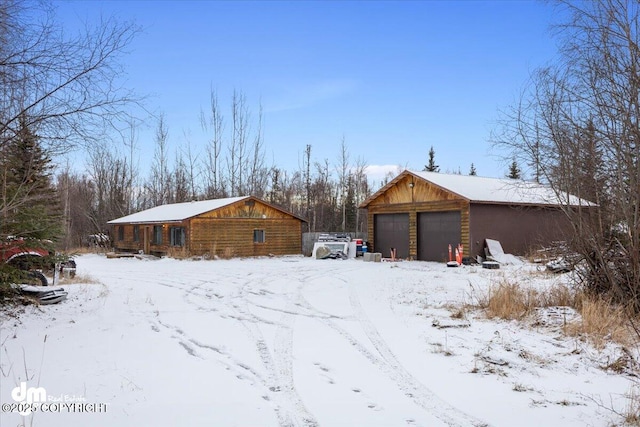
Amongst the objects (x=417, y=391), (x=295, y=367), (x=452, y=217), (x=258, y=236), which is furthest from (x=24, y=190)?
(x=258, y=236)

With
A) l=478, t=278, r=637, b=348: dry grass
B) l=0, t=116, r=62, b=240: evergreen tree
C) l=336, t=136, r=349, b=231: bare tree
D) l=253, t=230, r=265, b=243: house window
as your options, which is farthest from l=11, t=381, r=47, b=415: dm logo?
l=336, t=136, r=349, b=231: bare tree

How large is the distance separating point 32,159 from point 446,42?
12243 mm

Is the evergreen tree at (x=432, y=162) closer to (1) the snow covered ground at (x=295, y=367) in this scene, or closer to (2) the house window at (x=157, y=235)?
(2) the house window at (x=157, y=235)

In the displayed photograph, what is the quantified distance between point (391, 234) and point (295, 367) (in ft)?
65.9

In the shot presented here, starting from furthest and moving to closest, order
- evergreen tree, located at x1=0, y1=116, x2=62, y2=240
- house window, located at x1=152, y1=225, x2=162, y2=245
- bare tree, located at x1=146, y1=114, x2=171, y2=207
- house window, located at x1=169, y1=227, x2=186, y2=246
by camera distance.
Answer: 1. bare tree, located at x1=146, y1=114, x2=171, y2=207
2. house window, located at x1=152, y1=225, x2=162, y2=245
3. house window, located at x1=169, y1=227, x2=186, y2=246
4. evergreen tree, located at x1=0, y1=116, x2=62, y2=240

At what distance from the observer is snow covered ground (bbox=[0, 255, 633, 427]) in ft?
14.0

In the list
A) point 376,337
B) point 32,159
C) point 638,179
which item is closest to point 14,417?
point 32,159

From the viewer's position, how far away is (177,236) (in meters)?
27.2

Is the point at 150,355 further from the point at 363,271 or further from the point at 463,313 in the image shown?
the point at 363,271

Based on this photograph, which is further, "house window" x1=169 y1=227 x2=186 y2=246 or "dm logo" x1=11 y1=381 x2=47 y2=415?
"house window" x1=169 y1=227 x2=186 y2=246

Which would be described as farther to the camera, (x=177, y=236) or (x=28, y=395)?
(x=177, y=236)

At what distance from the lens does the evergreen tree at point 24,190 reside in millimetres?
6285

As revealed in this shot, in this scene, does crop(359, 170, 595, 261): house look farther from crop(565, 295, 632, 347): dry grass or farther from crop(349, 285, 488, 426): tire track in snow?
crop(349, 285, 488, 426): tire track in snow

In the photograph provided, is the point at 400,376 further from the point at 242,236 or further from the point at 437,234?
the point at 242,236
